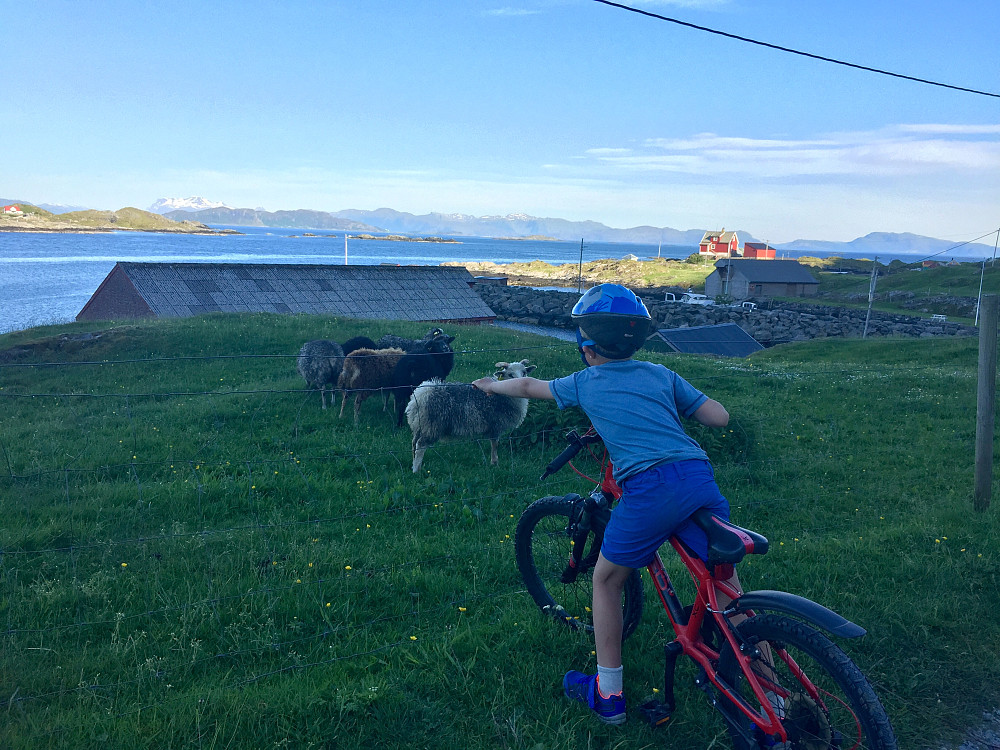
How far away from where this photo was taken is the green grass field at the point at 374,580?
12.8 ft

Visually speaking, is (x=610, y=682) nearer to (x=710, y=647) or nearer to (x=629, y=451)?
(x=710, y=647)

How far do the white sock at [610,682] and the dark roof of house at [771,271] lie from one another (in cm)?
9831

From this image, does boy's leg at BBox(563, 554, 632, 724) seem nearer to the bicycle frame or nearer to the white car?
the bicycle frame

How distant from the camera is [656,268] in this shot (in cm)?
13600

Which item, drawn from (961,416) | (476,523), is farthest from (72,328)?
(961,416)

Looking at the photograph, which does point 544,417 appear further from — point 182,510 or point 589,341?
point 589,341

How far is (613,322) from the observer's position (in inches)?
144

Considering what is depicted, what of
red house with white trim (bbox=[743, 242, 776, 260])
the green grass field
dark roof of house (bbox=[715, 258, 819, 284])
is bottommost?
the green grass field

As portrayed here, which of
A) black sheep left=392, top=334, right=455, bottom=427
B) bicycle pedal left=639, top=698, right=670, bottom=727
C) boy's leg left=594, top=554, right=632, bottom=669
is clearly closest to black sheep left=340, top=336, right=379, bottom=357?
black sheep left=392, top=334, right=455, bottom=427

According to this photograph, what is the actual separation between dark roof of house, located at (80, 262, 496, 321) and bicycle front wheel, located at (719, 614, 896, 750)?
1171 inches

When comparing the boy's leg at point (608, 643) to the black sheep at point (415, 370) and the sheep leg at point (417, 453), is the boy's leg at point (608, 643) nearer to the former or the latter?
the sheep leg at point (417, 453)

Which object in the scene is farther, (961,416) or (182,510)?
(961,416)

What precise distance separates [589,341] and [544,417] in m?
6.97

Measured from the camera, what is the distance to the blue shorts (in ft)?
11.2
